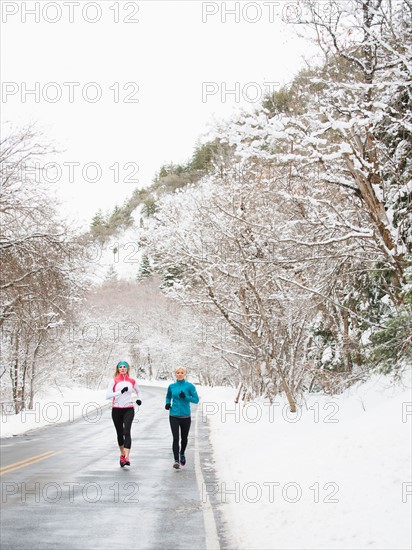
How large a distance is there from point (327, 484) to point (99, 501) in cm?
288

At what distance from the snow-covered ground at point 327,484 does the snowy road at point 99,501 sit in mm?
511

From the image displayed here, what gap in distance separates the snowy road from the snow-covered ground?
51 cm

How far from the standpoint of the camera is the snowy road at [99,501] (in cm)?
608

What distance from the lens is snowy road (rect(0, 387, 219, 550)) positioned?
6.08 metres

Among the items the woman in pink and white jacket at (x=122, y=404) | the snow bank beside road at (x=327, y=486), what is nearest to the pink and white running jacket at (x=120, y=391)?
the woman in pink and white jacket at (x=122, y=404)

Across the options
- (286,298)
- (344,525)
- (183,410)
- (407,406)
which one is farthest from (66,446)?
(344,525)

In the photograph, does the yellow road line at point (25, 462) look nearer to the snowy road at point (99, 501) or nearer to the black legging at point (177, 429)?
the snowy road at point (99, 501)

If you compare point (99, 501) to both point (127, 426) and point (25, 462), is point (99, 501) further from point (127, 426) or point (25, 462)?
point (25, 462)

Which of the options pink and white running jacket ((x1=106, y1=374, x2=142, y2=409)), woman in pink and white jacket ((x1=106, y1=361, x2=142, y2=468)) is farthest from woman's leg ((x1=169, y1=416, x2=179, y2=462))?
pink and white running jacket ((x1=106, y1=374, x2=142, y2=409))

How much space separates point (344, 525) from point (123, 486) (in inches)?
151

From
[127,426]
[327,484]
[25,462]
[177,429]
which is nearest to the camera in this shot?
[327,484]

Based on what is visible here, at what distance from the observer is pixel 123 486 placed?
919 centimetres

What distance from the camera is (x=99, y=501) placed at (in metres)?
7.92

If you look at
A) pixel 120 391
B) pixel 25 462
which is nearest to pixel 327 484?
pixel 120 391
